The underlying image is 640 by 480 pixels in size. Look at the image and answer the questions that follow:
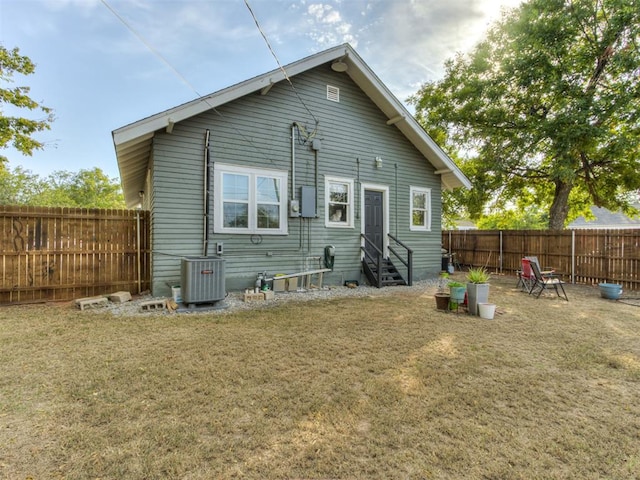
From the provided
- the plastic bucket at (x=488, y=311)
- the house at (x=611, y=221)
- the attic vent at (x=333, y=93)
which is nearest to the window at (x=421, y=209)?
the attic vent at (x=333, y=93)

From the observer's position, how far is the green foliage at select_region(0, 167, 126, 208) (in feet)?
79.0

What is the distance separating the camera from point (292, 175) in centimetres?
831

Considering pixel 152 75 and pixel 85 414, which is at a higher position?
pixel 152 75

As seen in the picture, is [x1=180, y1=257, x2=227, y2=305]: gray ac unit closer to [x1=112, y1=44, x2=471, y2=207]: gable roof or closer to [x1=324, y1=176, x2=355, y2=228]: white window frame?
[x1=112, y1=44, x2=471, y2=207]: gable roof

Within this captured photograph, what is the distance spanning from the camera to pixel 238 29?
727 centimetres

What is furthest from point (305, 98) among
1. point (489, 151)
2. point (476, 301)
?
point (489, 151)

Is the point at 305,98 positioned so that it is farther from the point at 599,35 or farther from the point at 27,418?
the point at 599,35

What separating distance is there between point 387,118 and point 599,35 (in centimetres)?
980

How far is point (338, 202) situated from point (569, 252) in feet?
27.1

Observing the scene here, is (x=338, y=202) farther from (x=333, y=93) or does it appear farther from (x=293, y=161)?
(x=333, y=93)

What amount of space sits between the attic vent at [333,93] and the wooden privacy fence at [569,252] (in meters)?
8.85

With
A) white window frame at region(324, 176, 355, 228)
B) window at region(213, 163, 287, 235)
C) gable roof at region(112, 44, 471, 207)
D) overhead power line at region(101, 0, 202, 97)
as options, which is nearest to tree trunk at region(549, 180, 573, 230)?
gable roof at region(112, 44, 471, 207)

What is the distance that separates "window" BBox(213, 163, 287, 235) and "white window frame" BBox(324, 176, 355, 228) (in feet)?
4.15

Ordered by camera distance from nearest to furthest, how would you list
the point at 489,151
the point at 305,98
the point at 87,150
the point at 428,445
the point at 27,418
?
the point at 428,445
the point at 27,418
the point at 305,98
the point at 489,151
the point at 87,150
